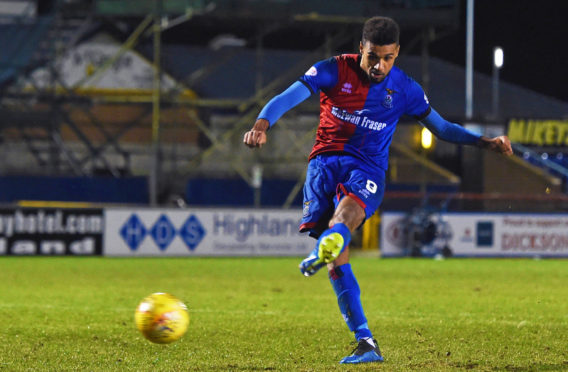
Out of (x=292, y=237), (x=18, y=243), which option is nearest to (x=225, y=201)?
(x=292, y=237)

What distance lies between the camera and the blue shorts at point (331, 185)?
22.1 feet

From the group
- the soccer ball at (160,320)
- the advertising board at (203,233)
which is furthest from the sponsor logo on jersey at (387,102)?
the advertising board at (203,233)

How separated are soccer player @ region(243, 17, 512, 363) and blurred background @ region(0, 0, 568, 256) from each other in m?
18.5

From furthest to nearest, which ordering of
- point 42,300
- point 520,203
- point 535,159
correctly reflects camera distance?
→ point 535,159, point 520,203, point 42,300

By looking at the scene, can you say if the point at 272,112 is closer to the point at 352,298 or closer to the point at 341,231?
the point at 341,231

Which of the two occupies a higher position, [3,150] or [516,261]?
[3,150]

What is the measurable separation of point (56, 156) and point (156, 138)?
11.8ft

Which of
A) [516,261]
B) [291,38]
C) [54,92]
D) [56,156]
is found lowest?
[516,261]

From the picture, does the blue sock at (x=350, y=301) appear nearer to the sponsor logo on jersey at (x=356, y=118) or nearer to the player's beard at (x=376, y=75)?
the sponsor logo on jersey at (x=356, y=118)

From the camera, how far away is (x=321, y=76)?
22.0ft

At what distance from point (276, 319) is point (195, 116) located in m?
23.4

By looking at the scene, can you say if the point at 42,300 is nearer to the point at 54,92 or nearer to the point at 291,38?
the point at 54,92

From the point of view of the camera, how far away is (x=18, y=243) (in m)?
21.7

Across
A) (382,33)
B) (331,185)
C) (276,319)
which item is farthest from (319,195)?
(276,319)
